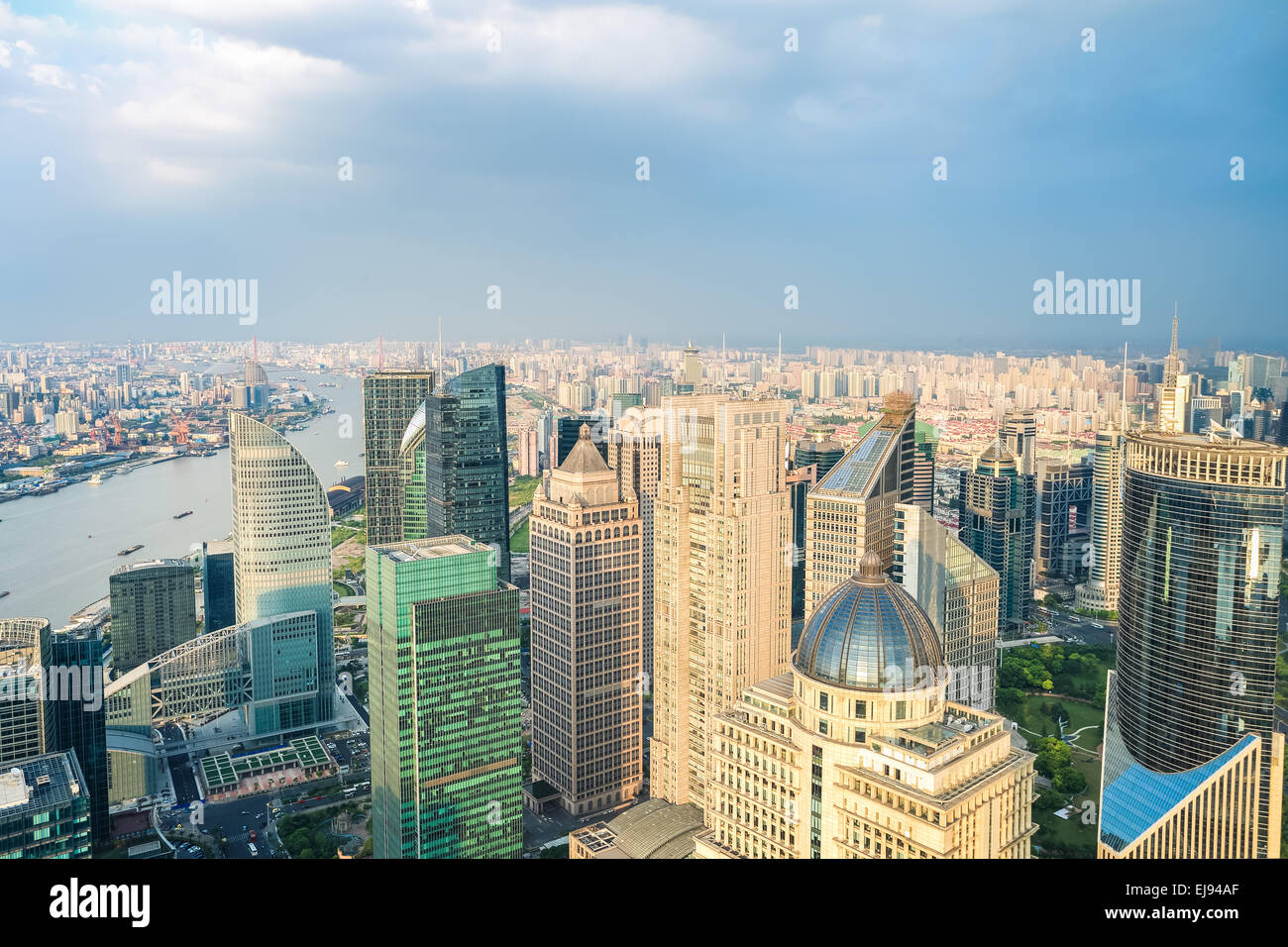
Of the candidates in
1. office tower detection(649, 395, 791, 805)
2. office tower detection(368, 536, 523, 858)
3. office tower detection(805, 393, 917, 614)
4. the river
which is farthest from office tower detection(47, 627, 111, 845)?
office tower detection(805, 393, 917, 614)

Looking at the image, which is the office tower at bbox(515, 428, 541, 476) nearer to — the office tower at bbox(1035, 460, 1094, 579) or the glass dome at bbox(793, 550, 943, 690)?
the office tower at bbox(1035, 460, 1094, 579)

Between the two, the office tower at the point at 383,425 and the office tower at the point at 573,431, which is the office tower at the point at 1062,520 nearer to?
the office tower at the point at 573,431

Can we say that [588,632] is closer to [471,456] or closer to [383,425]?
[471,456]

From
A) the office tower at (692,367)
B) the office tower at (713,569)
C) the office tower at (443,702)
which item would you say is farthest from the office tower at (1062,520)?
the office tower at (443,702)

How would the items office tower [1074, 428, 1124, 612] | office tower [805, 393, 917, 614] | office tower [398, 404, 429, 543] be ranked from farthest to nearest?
office tower [398, 404, 429, 543] < office tower [1074, 428, 1124, 612] < office tower [805, 393, 917, 614]

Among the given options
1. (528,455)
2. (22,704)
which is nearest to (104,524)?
(22,704)
